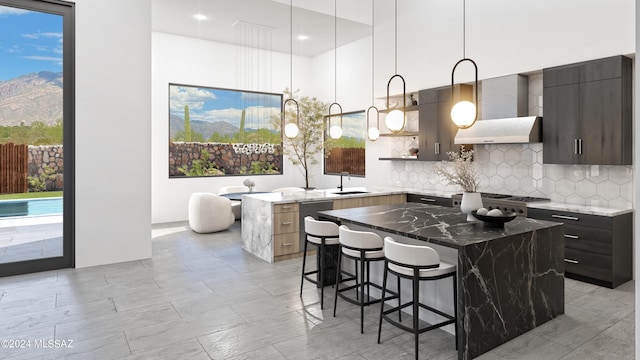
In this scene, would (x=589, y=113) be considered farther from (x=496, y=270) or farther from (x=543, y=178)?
(x=496, y=270)

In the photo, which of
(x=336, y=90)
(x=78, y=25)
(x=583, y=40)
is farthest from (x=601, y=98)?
(x=78, y=25)

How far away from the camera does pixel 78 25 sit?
499 cm

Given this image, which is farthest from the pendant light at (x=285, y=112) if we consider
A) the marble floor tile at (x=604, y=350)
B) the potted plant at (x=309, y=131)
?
the marble floor tile at (x=604, y=350)

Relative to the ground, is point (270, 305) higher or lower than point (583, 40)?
lower

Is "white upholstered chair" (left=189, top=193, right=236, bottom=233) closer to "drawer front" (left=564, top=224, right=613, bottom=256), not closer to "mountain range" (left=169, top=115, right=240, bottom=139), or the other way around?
"mountain range" (left=169, top=115, right=240, bottom=139)

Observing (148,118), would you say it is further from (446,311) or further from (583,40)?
(583,40)

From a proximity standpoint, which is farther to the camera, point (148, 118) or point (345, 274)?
point (148, 118)

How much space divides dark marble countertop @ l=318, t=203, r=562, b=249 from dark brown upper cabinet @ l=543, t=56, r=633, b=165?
1653mm

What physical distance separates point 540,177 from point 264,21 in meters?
5.26

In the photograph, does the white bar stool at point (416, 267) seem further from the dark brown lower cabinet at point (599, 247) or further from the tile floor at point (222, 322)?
the dark brown lower cabinet at point (599, 247)

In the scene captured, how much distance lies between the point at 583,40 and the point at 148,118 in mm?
5482

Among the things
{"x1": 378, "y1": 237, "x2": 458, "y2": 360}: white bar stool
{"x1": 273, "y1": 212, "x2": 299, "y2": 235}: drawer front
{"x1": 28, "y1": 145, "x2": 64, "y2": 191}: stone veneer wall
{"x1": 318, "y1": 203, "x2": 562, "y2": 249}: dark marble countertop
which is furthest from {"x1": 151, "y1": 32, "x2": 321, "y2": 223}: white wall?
{"x1": 378, "y1": 237, "x2": 458, "y2": 360}: white bar stool

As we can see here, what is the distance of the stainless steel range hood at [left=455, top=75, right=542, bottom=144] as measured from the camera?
5117 mm

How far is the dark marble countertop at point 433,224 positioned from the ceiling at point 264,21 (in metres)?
4.23
